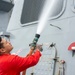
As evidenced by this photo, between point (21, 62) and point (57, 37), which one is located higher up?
point (57, 37)

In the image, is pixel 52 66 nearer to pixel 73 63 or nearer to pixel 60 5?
pixel 73 63

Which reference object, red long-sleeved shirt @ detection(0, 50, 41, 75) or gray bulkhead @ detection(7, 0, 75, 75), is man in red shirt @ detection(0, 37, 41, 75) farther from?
gray bulkhead @ detection(7, 0, 75, 75)

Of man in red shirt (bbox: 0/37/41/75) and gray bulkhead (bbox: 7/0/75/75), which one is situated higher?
gray bulkhead (bbox: 7/0/75/75)

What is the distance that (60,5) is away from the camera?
3.62m

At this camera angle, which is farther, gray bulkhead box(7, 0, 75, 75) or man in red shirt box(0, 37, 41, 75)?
gray bulkhead box(7, 0, 75, 75)

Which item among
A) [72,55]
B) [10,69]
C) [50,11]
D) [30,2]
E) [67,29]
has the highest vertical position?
[30,2]

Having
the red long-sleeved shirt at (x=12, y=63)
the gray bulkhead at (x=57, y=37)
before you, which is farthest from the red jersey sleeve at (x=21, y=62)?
the gray bulkhead at (x=57, y=37)

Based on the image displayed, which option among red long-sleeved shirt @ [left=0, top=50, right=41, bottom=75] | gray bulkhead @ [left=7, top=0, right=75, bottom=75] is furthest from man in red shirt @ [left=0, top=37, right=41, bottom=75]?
gray bulkhead @ [left=7, top=0, right=75, bottom=75]

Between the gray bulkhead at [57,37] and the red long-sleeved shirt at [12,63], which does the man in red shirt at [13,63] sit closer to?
the red long-sleeved shirt at [12,63]

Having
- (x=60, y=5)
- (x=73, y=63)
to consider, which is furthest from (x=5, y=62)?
(x=60, y=5)

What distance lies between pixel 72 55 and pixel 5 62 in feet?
2.82

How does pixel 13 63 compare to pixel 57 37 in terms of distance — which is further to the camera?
pixel 57 37

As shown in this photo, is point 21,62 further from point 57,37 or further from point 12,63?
point 57,37

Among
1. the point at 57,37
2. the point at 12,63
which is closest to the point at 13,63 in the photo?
the point at 12,63
